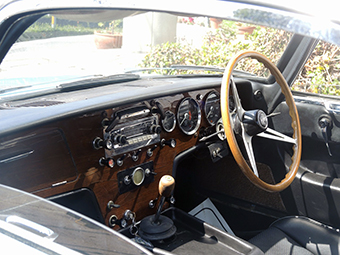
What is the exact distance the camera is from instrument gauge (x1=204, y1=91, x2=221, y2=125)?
8.22 feet

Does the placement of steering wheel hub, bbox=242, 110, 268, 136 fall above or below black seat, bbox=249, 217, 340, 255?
above

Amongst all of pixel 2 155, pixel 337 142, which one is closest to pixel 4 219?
pixel 2 155

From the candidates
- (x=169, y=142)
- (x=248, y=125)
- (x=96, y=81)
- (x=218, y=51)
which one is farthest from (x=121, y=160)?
(x=218, y=51)

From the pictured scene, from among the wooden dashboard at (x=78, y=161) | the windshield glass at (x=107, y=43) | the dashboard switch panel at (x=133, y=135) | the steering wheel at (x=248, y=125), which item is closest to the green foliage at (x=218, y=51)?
the windshield glass at (x=107, y=43)

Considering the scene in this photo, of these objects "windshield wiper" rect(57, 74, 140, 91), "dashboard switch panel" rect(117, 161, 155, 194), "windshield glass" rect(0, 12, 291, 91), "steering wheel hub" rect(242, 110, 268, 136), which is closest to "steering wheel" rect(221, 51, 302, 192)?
"steering wheel hub" rect(242, 110, 268, 136)

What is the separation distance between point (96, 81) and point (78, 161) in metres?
0.55

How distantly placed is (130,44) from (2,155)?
107 cm

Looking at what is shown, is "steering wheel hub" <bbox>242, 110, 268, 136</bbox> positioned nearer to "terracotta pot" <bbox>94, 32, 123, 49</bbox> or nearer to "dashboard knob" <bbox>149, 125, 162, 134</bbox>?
"dashboard knob" <bbox>149, 125, 162, 134</bbox>

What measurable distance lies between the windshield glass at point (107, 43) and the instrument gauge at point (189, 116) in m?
0.37

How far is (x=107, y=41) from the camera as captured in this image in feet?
6.71

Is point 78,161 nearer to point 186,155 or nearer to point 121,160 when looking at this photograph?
point 121,160

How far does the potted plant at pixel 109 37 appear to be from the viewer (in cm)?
183

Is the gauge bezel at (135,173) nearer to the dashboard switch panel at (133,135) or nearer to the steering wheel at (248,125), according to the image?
the dashboard switch panel at (133,135)

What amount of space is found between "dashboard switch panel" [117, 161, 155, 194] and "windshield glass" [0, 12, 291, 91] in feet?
1.95
